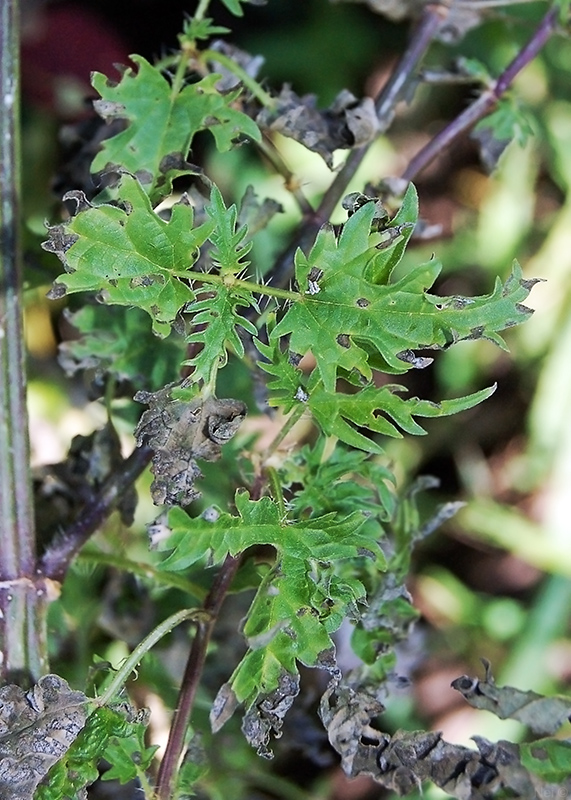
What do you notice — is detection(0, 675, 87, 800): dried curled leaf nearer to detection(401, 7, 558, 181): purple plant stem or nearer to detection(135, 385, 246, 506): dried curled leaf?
detection(135, 385, 246, 506): dried curled leaf

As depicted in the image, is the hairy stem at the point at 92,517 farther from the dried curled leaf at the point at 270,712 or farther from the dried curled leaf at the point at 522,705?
the dried curled leaf at the point at 522,705

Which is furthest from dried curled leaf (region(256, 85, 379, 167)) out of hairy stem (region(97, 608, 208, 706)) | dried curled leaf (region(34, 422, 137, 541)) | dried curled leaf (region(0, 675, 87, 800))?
dried curled leaf (region(0, 675, 87, 800))

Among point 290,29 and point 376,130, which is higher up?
point 376,130

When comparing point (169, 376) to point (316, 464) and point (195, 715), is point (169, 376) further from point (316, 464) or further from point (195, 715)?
point (195, 715)

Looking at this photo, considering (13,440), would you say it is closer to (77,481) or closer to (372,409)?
(77,481)

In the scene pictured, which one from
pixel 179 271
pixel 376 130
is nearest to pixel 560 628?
pixel 376 130

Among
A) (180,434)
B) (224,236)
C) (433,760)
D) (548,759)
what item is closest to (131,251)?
(224,236)

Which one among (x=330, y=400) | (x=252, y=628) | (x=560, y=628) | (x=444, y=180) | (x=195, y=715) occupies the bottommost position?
(x=560, y=628)
